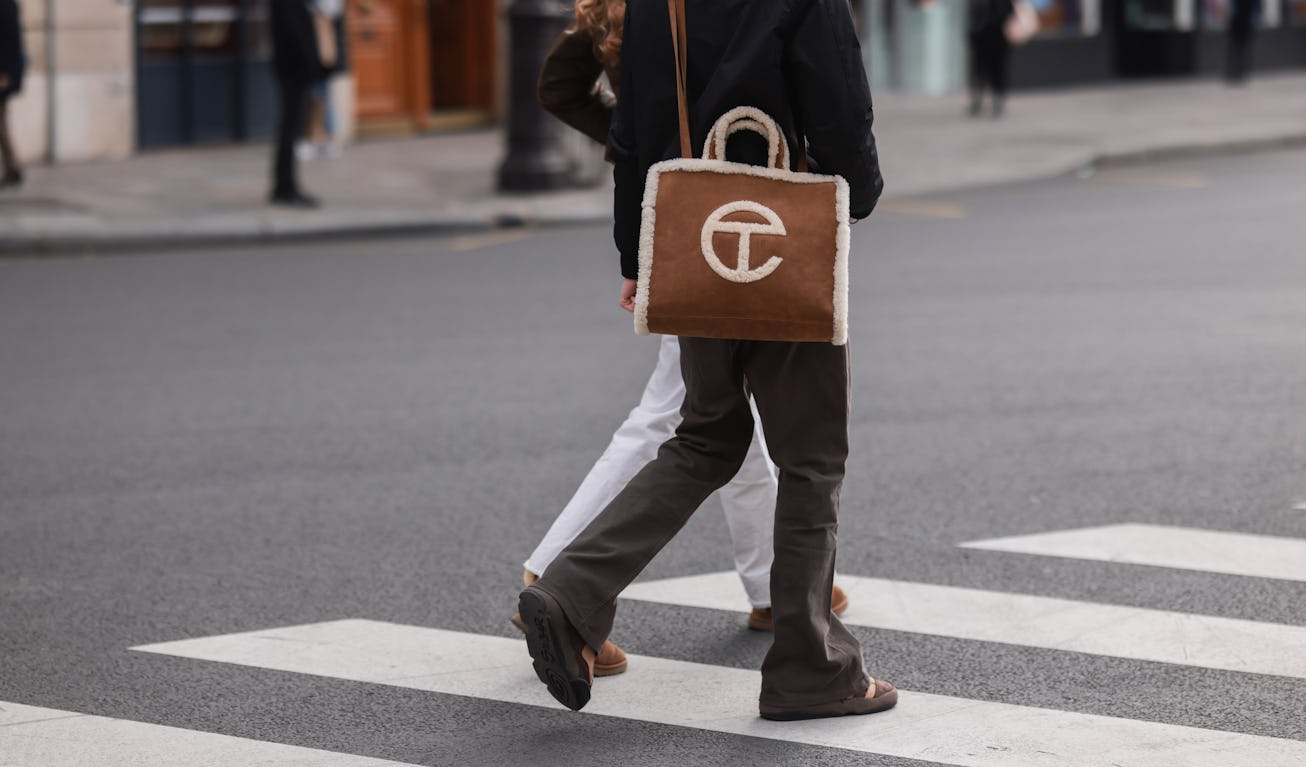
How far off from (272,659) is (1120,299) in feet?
21.2

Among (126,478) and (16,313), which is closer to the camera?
(126,478)

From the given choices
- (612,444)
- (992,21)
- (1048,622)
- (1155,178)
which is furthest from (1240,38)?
(612,444)

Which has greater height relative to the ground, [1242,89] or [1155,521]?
[1242,89]

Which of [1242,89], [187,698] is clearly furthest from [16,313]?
[1242,89]

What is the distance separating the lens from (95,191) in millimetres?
15000

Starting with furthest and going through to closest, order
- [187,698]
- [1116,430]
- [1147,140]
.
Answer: [1147,140] < [1116,430] < [187,698]

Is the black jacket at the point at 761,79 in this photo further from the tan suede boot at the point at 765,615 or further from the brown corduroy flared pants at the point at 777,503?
the tan suede boot at the point at 765,615

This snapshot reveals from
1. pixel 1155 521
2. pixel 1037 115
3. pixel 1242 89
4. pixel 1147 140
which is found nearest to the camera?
pixel 1155 521

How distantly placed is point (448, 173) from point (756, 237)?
43.4ft

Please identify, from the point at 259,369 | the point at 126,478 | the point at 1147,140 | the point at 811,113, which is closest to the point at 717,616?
the point at 811,113

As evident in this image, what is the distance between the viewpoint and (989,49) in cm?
2217

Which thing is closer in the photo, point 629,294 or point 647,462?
point 629,294

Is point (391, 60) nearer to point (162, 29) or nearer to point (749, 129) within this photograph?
point (162, 29)

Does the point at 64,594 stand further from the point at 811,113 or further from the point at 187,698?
the point at 811,113
